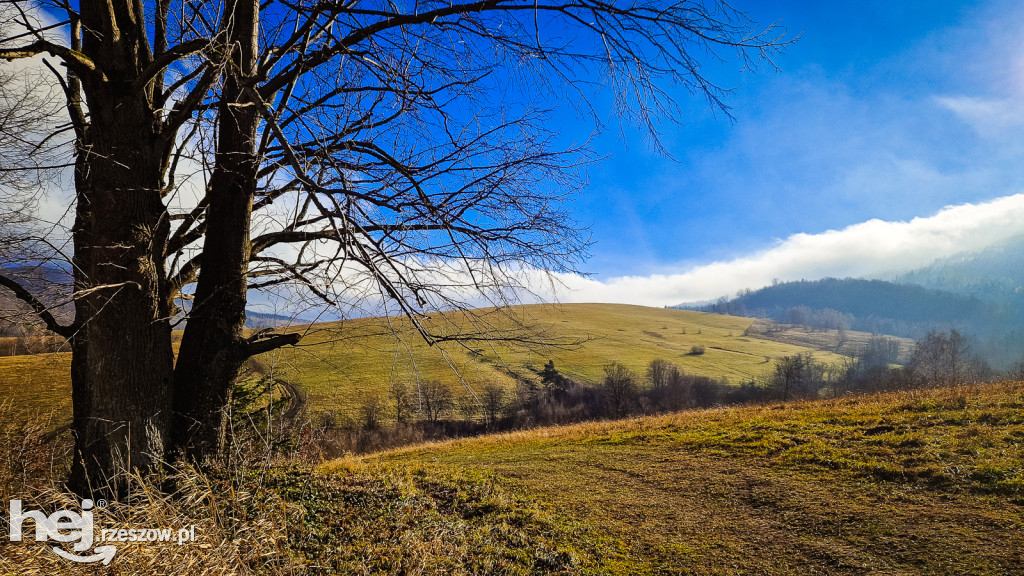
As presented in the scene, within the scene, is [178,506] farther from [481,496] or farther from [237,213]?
[481,496]

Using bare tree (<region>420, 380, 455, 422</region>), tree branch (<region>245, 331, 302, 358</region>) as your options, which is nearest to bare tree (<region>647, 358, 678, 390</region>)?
bare tree (<region>420, 380, 455, 422</region>)

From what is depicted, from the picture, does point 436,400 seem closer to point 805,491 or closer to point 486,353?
point 805,491

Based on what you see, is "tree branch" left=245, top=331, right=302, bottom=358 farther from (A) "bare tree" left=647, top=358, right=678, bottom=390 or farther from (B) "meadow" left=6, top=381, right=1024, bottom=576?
(A) "bare tree" left=647, top=358, right=678, bottom=390

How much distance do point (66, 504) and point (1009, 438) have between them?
47.8 feet

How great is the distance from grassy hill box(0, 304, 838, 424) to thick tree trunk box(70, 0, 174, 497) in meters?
1.10

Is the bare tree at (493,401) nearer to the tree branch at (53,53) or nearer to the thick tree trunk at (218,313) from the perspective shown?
the thick tree trunk at (218,313)

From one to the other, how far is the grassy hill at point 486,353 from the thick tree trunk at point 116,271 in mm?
1099

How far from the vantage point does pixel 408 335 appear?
354 cm

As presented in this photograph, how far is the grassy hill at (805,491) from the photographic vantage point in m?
5.50

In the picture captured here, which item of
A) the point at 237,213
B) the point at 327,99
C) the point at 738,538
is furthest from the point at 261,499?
the point at 738,538

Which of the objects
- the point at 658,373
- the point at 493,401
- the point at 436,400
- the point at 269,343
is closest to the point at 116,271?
the point at 269,343

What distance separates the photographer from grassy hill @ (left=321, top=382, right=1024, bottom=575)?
216 inches

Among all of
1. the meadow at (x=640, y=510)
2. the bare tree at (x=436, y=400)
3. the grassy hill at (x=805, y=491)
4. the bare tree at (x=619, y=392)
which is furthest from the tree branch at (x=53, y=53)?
the bare tree at (x=619, y=392)

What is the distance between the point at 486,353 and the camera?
3588 millimetres
